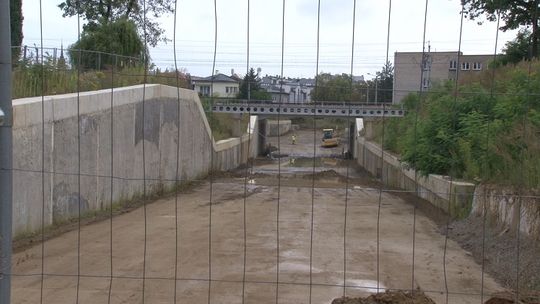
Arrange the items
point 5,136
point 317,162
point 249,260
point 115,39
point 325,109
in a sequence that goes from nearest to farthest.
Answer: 1. point 5,136
2. point 249,260
3. point 325,109
4. point 115,39
5. point 317,162

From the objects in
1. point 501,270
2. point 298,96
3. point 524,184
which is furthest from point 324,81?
point 501,270

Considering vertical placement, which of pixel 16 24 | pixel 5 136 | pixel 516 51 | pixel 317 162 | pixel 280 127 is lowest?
pixel 317 162

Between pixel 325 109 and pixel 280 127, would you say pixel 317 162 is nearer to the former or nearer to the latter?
pixel 280 127

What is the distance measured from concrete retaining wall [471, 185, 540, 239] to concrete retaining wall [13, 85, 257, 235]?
483 centimetres

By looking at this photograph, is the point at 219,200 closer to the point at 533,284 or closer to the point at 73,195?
the point at 73,195

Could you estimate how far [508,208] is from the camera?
32.0 ft

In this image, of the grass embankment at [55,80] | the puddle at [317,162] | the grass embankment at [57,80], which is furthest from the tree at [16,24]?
the puddle at [317,162]

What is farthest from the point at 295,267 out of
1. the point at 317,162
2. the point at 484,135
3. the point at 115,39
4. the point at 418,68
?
the point at 317,162

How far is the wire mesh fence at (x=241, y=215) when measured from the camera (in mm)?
7156

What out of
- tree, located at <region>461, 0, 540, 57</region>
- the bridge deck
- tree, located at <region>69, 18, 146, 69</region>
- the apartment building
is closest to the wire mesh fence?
the bridge deck

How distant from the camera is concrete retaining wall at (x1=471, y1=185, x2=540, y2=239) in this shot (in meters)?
8.44

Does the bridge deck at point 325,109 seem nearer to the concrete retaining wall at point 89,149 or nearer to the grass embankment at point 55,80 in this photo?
the concrete retaining wall at point 89,149

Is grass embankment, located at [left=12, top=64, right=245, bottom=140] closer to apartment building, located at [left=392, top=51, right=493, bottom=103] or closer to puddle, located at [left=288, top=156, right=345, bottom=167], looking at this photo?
apartment building, located at [left=392, top=51, right=493, bottom=103]

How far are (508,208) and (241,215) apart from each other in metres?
6.49
